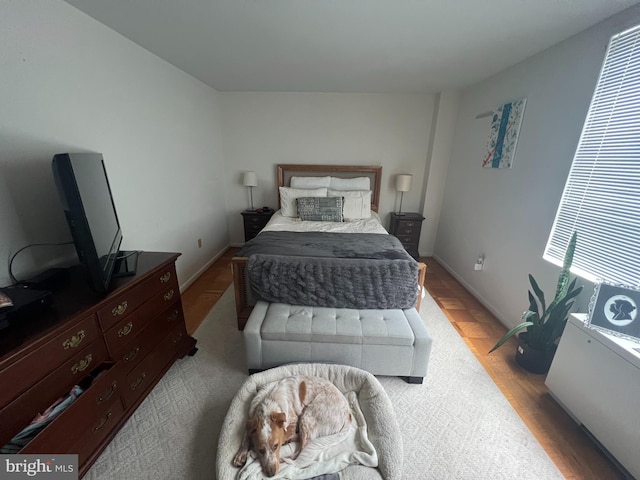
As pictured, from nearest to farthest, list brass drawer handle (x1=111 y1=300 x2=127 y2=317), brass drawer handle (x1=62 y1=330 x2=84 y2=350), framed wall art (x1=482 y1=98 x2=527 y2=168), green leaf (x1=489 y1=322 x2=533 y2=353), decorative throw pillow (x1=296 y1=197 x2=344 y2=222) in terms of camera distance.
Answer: brass drawer handle (x1=62 y1=330 x2=84 y2=350) → brass drawer handle (x1=111 y1=300 x2=127 y2=317) → green leaf (x1=489 y1=322 x2=533 y2=353) → framed wall art (x1=482 y1=98 x2=527 y2=168) → decorative throw pillow (x1=296 y1=197 x2=344 y2=222)

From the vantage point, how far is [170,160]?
2553 millimetres

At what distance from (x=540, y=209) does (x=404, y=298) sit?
4.51 ft

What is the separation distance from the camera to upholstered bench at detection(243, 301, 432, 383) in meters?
1.59

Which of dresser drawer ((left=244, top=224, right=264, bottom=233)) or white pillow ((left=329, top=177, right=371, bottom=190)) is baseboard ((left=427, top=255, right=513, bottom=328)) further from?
dresser drawer ((left=244, top=224, right=264, bottom=233))

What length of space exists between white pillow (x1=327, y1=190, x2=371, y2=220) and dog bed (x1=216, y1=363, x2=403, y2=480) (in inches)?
84.2

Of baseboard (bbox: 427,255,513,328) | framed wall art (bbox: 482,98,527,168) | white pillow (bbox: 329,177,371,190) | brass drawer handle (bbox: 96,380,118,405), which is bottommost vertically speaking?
baseboard (bbox: 427,255,513,328)

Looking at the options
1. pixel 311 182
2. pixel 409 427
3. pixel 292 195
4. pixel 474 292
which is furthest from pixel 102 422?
pixel 474 292

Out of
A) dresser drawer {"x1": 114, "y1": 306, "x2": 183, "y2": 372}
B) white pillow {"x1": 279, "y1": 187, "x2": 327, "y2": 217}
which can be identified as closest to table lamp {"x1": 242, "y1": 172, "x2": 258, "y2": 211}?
white pillow {"x1": 279, "y1": 187, "x2": 327, "y2": 217}

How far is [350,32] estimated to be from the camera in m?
1.79

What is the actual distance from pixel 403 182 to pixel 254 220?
2242 mm

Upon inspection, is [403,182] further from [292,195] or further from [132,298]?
[132,298]

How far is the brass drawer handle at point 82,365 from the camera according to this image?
1.10 m

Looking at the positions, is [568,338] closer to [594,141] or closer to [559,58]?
[594,141]

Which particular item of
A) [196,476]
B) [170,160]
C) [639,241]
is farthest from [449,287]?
[170,160]
